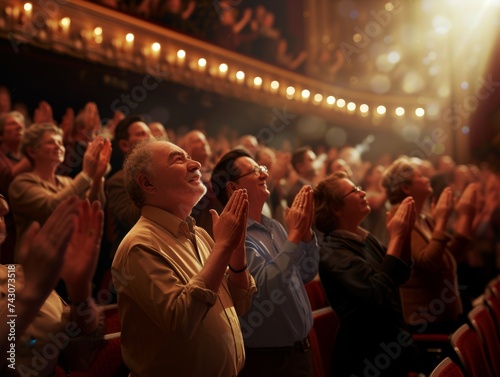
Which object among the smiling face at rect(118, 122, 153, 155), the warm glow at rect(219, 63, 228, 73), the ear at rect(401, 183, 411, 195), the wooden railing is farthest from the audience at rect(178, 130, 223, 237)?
the warm glow at rect(219, 63, 228, 73)

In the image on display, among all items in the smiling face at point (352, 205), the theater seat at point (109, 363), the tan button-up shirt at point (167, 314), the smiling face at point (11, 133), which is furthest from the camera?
the smiling face at point (11, 133)

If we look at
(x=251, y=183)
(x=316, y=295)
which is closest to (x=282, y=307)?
(x=251, y=183)

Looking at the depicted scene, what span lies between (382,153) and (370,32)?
2.71 m

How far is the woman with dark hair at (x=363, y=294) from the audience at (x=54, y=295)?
1060 millimetres

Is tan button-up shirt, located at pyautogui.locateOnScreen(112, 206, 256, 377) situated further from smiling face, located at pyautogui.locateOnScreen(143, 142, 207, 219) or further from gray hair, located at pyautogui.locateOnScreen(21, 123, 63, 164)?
gray hair, located at pyautogui.locateOnScreen(21, 123, 63, 164)

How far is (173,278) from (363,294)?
36.8 inches

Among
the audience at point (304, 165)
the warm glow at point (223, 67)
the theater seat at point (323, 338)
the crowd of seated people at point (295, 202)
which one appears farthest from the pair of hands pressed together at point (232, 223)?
the warm glow at point (223, 67)

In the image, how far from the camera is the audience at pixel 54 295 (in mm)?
1157

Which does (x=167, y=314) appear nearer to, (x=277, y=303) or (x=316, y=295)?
(x=277, y=303)

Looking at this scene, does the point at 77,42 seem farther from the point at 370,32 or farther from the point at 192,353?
the point at 370,32

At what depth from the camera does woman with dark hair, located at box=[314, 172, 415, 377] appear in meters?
2.29

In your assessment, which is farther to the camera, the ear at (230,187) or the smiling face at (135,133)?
the smiling face at (135,133)

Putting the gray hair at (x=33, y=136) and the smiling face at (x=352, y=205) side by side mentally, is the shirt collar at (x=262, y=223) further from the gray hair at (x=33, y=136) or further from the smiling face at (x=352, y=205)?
the gray hair at (x=33, y=136)

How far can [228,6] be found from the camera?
7.49 m
